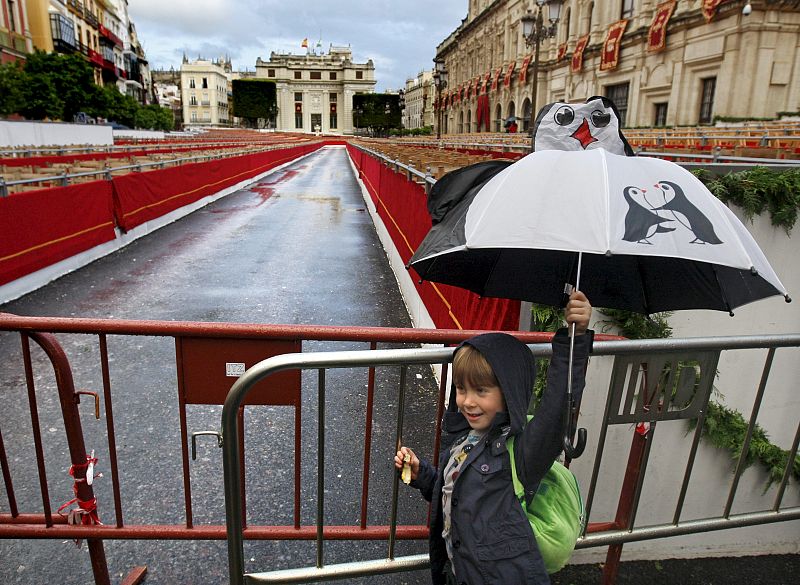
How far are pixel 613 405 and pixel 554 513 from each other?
0.70m

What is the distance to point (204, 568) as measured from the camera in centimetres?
310

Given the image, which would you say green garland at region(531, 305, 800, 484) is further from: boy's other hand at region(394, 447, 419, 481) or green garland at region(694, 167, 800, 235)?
boy's other hand at region(394, 447, 419, 481)

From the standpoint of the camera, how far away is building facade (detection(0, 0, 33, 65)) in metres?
40.5

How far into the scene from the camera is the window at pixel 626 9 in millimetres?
41491

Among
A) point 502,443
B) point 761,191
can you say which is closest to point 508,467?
point 502,443

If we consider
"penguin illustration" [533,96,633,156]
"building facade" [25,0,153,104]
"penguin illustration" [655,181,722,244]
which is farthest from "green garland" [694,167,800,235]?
"building facade" [25,0,153,104]

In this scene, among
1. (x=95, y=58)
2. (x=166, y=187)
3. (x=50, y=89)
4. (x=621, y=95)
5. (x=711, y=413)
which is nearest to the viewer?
(x=711, y=413)

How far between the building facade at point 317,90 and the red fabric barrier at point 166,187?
5191 inches

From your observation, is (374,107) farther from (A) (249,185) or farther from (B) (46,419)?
(B) (46,419)

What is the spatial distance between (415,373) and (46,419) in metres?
3.19

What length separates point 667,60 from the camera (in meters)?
35.7

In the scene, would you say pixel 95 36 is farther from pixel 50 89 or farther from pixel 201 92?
pixel 201 92

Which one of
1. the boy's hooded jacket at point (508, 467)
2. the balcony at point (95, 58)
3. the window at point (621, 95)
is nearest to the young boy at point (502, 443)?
the boy's hooded jacket at point (508, 467)

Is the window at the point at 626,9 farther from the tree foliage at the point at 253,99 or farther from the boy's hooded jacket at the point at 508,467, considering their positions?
the tree foliage at the point at 253,99
